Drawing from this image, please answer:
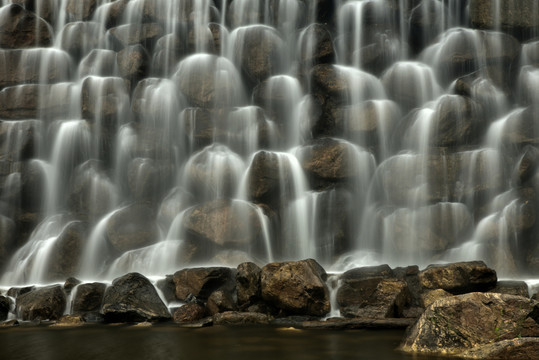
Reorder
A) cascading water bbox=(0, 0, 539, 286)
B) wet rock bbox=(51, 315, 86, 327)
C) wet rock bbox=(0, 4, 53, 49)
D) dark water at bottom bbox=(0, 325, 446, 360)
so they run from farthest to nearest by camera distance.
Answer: wet rock bbox=(0, 4, 53, 49) → cascading water bbox=(0, 0, 539, 286) → wet rock bbox=(51, 315, 86, 327) → dark water at bottom bbox=(0, 325, 446, 360)

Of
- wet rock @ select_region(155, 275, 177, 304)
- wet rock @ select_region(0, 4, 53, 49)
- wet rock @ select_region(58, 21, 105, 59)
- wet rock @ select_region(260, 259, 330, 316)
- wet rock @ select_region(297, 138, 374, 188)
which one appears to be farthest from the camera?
wet rock @ select_region(58, 21, 105, 59)

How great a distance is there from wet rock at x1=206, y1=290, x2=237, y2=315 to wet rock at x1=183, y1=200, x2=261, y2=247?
394 cm

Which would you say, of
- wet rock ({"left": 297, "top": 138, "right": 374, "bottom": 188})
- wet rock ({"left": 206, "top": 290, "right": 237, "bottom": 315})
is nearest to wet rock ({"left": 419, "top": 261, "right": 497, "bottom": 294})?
wet rock ({"left": 206, "top": 290, "right": 237, "bottom": 315})

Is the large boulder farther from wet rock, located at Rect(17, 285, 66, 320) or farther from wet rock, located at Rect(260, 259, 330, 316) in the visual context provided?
wet rock, located at Rect(17, 285, 66, 320)

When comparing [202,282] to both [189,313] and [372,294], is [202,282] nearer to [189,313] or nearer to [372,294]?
[189,313]

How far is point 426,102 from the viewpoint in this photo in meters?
20.0

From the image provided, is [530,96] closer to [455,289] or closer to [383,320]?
[455,289]

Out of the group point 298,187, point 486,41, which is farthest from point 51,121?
point 486,41

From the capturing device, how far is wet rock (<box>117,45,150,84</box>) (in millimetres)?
23094

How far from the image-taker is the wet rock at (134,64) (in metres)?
23.1

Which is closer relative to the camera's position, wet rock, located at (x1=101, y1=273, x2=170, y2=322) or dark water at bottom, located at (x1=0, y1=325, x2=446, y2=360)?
dark water at bottom, located at (x1=0, y1=325, x2=446, y2=360)

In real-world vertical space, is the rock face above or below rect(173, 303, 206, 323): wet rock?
above

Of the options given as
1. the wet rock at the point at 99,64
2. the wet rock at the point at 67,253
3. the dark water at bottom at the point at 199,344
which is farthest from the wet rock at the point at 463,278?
the wet rock at the point at 99,64

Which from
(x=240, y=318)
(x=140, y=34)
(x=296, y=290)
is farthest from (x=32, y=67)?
(x=296, y=290)
